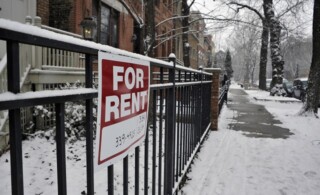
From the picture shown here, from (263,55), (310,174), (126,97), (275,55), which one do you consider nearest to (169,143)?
(126,97)

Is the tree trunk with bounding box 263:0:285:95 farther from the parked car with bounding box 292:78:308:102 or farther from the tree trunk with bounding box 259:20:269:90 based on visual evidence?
the tree trunk with bounding box 259:20:269:90

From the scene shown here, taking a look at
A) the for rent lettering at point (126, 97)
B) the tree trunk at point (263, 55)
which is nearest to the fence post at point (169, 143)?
the for rent lettering at point (126, 97)

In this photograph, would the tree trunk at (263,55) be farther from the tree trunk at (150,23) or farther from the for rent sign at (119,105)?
the for rent sign at (119,105)

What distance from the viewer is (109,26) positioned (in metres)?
12.7

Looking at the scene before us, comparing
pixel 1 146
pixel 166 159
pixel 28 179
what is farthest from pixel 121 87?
pixel 1 146

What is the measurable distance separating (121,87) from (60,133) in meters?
0.53

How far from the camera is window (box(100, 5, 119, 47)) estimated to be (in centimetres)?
1223

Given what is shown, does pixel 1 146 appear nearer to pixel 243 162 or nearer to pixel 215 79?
pixel 243 162

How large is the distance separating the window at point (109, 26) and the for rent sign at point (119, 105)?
10.2 meters

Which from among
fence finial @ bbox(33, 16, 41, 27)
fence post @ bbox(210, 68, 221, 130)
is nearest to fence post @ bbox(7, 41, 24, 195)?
fence finial @ bbox(33, 16, 41, 27)

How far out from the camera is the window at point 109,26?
12227 mm

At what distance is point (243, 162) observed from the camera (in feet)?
18.5

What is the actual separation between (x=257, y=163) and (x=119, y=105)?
4464mm

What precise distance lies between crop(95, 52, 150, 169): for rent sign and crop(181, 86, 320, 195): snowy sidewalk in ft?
7.96
